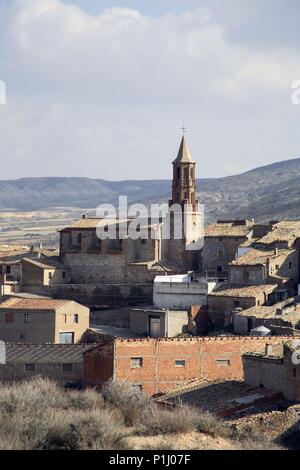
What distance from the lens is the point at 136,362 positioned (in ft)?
145

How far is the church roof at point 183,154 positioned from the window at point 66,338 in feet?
52.0

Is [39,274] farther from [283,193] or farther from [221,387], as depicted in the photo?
[283,193]

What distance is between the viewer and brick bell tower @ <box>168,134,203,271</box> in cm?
5941

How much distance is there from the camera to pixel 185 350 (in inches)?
1759

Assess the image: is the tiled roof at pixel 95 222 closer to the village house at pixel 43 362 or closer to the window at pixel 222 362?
the village house at pixel 43 362

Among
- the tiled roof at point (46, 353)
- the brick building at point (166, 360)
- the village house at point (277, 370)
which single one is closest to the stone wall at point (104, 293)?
the tiled roof at point (46, 353)

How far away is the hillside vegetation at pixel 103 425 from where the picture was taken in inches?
1055

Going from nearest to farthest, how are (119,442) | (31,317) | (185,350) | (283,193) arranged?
(119,442), (185,350), (31,317), (283,193)

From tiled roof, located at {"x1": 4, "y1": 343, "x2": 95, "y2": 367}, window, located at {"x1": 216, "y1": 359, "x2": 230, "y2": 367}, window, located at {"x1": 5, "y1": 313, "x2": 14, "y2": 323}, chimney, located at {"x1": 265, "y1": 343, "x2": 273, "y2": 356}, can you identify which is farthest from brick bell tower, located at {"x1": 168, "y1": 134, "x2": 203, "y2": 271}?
chimney, located at {"x1": 265, "y1": 343, "x2": 273, "y2": 356}

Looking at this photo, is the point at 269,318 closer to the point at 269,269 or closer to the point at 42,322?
the point at 269,269
